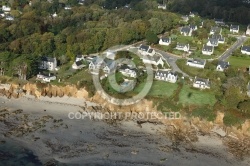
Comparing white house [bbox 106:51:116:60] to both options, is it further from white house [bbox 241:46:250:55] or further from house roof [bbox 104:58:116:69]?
white house [bbox 241:46:250:55]

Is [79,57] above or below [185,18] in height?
below

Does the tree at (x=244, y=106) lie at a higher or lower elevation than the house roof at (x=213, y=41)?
lower

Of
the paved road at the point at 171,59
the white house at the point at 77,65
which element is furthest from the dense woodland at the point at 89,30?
the paved road at the point at 171,59

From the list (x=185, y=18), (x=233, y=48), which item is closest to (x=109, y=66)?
(x=233, y=48)

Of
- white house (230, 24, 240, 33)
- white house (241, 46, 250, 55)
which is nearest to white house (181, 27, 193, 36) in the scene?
white house (230, 24, 240, 33)

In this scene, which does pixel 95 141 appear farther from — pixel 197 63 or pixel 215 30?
pixel 215 30

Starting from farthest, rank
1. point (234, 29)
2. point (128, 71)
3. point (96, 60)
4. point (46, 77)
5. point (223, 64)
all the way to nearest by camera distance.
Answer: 1. point (234, 29)
2. point (223, 64)
3. point (96, 60)
4. point (128, 71)
5. point (46, 77)

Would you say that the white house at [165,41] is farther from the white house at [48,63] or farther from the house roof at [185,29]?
the white house at [48,63]
